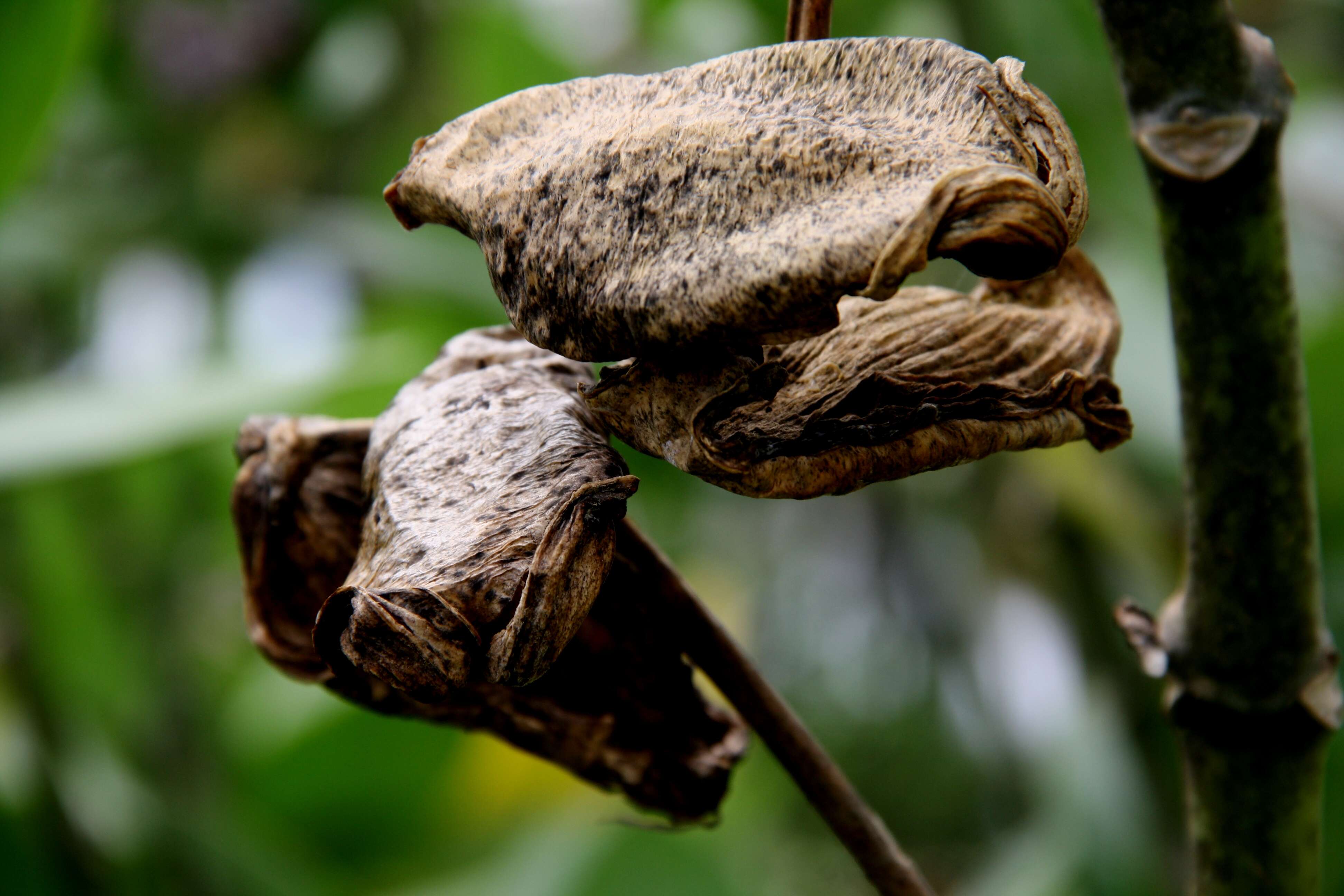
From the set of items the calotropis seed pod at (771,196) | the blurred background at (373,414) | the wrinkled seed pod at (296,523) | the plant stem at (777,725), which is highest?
the calotropis seed pod at (771,196)

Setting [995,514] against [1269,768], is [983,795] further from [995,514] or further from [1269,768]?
[1269,768]

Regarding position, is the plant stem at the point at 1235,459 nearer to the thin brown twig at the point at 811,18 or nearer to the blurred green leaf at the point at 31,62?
the thin brown twig at the point at 811,18

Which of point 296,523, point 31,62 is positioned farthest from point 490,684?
point 31,62

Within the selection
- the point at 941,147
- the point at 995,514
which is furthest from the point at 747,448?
the point at 995,514

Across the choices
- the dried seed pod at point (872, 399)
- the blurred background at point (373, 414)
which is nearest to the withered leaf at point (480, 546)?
the dried seed pod at point (872, 399)

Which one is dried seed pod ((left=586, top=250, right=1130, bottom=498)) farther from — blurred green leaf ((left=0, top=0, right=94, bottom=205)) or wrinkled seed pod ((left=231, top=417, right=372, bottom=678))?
blurred green leaf ((left=0, top=0, right=94, bottom=205))

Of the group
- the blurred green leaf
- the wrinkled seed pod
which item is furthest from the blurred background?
the wrinkled seed pod
